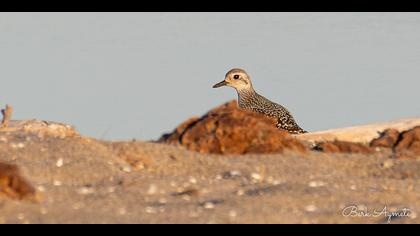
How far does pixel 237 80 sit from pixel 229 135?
377 inches

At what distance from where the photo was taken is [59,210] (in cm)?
741

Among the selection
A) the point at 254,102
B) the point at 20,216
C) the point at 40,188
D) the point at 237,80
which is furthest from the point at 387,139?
the point at 237,80

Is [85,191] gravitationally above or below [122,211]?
above

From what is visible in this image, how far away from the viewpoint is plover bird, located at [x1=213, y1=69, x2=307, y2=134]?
51.8 feet

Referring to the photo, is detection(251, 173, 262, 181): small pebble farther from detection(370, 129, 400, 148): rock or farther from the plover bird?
the plover bird

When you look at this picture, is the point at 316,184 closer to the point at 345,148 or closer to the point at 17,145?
the point at 345,148

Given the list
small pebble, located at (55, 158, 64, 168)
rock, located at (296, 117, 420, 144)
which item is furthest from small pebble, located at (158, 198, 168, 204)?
rock, located at (296, 117, 420, 144)

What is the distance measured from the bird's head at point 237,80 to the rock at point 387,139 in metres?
7.96

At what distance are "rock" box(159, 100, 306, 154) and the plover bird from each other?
5.25 m

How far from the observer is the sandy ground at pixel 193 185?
7473 mm

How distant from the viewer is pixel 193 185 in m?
8.38

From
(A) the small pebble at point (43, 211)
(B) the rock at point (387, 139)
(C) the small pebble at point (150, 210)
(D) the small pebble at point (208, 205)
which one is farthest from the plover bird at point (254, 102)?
(A) the small pebble at point (43, 211)

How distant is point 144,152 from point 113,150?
0.92 feet
